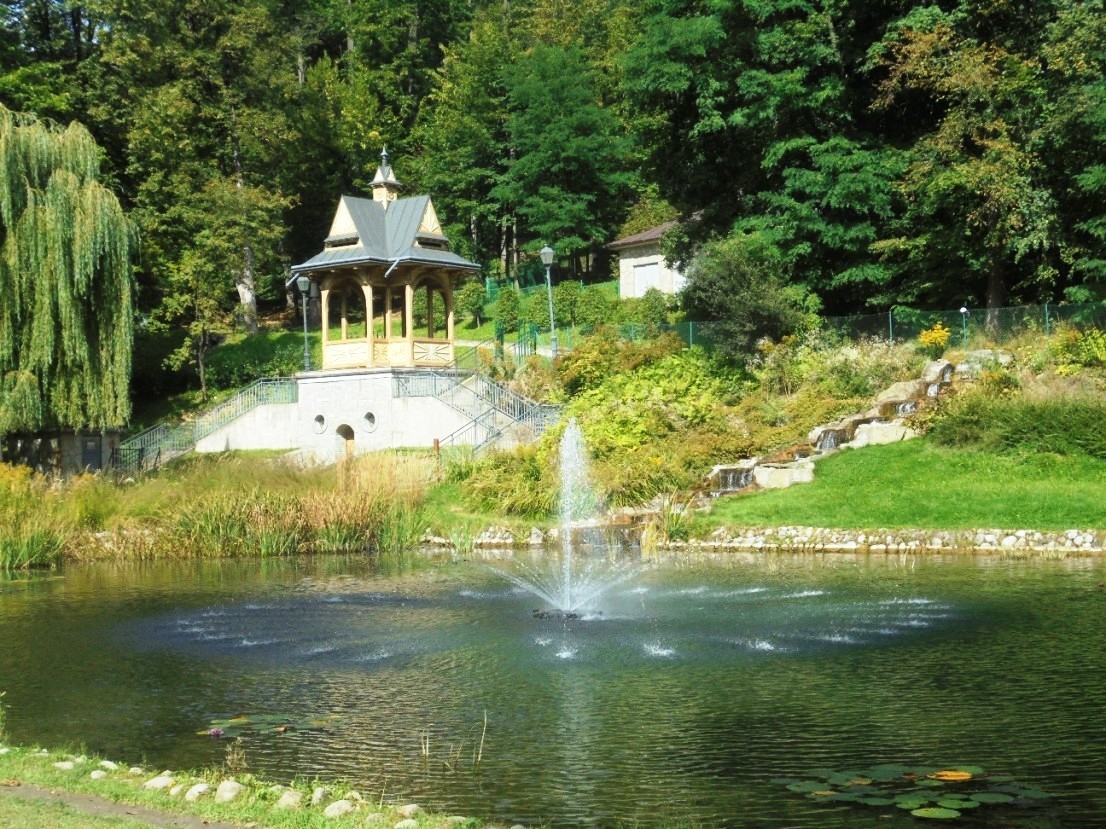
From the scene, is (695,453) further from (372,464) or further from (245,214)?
(245,214)

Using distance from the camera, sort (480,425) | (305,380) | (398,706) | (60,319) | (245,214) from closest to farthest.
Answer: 1. (398,706)
2. (60,319)
3. (480,425)
4. (305,380)
5. (245,214)

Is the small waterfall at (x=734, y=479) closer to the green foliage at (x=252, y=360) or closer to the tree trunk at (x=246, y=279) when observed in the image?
the green foliage at (x=252, y=360)

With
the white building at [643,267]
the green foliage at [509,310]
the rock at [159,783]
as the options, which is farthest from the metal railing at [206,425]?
the rock at [159,783]

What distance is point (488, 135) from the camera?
205ft

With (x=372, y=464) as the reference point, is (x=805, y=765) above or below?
below

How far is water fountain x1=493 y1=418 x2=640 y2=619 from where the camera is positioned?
17969mm

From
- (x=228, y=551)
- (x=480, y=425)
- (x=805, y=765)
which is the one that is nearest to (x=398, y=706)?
(x=805, y=765)

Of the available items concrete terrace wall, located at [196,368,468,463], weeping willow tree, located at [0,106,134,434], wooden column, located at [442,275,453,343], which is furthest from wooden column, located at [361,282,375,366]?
weeping willow tree, located at [0,106,134,434]

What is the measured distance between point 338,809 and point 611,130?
2232 inches

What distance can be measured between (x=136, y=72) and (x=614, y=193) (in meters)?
24.2


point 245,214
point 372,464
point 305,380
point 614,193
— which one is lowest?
point 372,464

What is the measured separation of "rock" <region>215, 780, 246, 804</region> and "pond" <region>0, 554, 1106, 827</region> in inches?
42.7

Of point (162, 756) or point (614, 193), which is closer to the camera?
point (162, 756)

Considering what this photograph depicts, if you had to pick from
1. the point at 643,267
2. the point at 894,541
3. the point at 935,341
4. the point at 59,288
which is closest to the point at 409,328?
the point at 59,288
